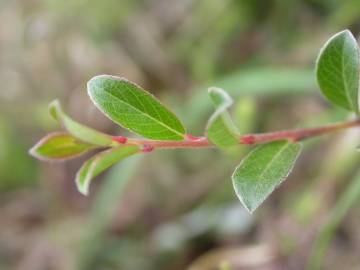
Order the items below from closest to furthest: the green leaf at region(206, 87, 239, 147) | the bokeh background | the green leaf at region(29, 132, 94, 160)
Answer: the green leaf at region(206, 87, 239, 147) < the green leaf at region(29, 132, 94, 160) < the bokeh background

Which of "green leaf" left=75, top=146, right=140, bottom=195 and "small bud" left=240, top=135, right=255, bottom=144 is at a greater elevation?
"green leaf" left=75, top=146, right=140, bottom=195

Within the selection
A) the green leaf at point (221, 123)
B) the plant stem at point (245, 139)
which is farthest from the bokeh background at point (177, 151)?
the green leaf at point (221, 123)

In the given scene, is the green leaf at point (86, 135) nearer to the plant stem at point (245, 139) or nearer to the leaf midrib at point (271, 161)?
the plant stem at point (245, 139)

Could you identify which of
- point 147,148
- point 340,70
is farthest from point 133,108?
point 340,70

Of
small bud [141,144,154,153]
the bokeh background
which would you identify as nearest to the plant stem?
small bud [141,144,154,153]

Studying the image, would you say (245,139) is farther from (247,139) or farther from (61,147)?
(61,147)

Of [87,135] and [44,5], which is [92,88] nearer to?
[87,135]

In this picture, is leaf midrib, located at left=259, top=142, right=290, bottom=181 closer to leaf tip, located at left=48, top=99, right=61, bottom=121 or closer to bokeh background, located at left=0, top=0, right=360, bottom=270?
leaf tip, located at left=48, top=99, right=61, bottom=121
